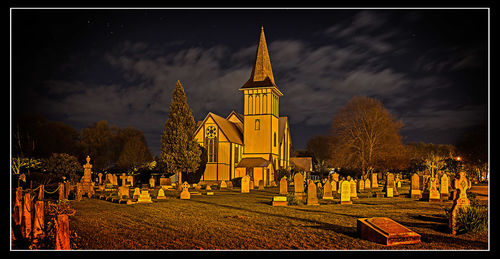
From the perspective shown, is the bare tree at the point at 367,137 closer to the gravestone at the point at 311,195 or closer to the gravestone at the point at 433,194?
the gravestone at the point at 433,194

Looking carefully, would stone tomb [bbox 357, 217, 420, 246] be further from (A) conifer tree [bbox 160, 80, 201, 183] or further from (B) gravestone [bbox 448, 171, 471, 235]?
(A) conifer tree [bbox 160, 80, 201, 183]

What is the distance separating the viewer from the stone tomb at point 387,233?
303 inches

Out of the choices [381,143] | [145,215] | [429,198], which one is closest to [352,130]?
[381,143]

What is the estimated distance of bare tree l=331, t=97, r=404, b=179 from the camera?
32.7m

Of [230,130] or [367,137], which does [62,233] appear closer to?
[367,137]

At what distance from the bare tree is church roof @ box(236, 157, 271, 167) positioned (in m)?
11.1

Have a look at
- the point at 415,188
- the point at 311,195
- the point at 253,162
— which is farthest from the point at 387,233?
the point at 253,162

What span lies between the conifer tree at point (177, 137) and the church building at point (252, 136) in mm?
10202

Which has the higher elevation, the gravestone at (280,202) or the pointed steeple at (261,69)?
the pointed steeple at (261,69)

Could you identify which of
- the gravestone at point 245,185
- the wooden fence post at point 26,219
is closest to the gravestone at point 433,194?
the gravestone at point 245,185

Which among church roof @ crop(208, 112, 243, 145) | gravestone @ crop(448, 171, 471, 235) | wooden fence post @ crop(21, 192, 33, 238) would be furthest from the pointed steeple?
wooden fence post @ crop(21, 192, 33, 238)

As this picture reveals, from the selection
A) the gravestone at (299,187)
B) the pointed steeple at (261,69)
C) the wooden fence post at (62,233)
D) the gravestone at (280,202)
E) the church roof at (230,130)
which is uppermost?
the pointed steeple at (261,69)

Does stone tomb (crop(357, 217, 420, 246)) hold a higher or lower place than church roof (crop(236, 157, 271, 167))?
higher

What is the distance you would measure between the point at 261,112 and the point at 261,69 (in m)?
5.76
